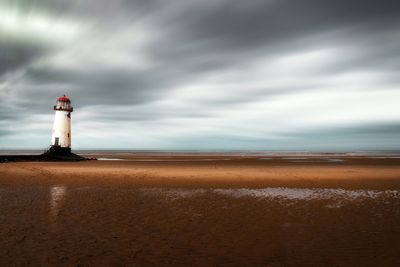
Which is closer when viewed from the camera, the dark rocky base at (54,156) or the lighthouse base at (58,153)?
the dark rocky base at (54,156)

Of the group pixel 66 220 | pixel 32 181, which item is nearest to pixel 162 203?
pixel 66 220

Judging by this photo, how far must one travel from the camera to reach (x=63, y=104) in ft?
147

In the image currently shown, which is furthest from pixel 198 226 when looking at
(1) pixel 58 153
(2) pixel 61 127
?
(2) pixel 61 127

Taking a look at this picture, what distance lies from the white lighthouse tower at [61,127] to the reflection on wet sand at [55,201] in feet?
89.4

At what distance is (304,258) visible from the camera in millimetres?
7469

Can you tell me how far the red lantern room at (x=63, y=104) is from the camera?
44.3 meters

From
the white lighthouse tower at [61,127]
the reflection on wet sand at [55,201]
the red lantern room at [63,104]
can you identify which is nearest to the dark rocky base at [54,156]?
the white lighthouse tower at [61,127]

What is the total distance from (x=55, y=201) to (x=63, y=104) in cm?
3300

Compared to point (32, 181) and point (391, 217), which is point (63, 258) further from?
point (32, 181)

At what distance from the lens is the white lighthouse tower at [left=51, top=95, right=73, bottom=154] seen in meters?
44.2

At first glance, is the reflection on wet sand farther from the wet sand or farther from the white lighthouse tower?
the white lighthouse tower

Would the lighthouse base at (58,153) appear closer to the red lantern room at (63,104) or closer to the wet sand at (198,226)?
the red lantern room at (63,104)

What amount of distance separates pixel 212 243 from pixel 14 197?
10.9 metres

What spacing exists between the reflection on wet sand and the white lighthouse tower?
89.4 ft
